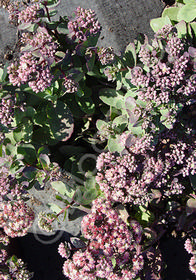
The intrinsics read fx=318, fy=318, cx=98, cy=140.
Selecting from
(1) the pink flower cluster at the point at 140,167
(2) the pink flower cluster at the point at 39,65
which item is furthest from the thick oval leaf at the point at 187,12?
(2) the pink flower cluster at the point at 39,65

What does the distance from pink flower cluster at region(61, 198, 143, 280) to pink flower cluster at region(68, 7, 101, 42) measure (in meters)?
0.75

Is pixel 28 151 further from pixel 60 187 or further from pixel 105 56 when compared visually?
pixel 105 56

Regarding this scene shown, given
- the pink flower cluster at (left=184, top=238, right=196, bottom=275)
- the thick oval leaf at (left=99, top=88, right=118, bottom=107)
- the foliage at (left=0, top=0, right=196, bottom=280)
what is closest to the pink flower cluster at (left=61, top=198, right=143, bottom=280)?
the foliage at (left=0, top=0, right=196, bottom=280)

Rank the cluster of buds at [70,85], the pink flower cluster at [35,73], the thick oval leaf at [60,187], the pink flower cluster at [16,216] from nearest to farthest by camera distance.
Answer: the pink flower cluster at [35,73] < the cluster of buds at [70,85] < the pink flower cluster at [16,216] < the thick oval leaf at [60,187]

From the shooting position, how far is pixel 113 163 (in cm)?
153

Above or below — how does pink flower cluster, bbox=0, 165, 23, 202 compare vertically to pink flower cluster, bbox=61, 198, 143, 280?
above

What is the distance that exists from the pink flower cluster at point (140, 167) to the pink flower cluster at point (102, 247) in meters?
0.09

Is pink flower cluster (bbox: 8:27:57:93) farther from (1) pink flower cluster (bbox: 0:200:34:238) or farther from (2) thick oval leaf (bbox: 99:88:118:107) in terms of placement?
(1) pink flower cluster (bbox: 0:200:34:238)

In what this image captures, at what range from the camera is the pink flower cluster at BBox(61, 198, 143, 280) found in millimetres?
1418

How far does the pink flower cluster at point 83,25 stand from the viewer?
133 centimetres

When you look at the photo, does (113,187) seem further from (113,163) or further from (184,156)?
(184,156)

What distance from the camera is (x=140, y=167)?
5.11 feet

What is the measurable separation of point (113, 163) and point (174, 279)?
113 cm

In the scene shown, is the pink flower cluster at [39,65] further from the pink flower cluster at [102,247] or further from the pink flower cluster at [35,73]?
the pink flower cluster at [102,247]
